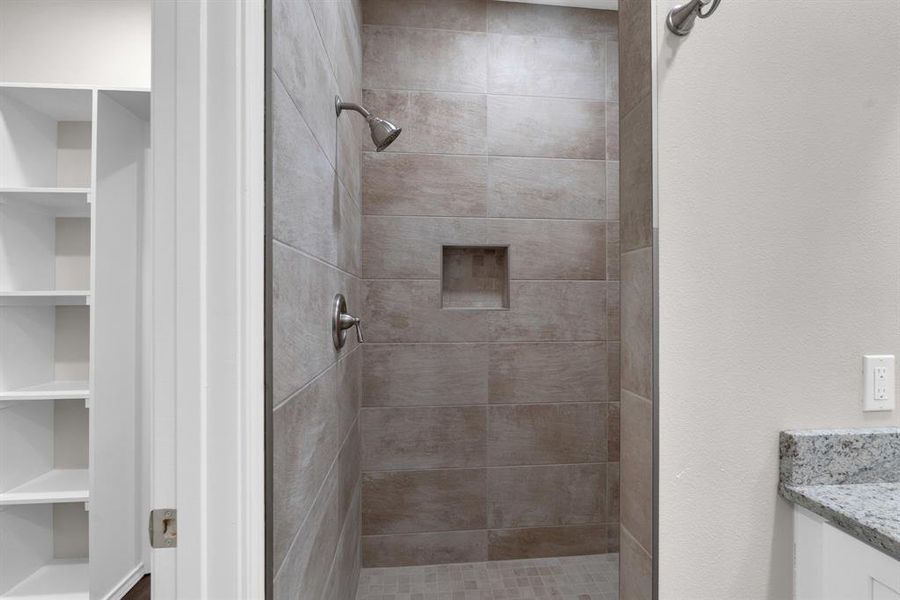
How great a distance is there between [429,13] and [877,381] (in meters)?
2.27

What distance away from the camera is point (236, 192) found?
0.65 meters

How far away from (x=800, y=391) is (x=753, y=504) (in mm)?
248

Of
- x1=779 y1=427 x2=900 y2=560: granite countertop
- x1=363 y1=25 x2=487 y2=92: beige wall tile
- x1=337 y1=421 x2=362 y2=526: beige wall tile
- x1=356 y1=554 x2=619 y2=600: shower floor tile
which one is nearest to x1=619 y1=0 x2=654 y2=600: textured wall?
x1=779 y1=427 x2=900 y2=560: granite countertop

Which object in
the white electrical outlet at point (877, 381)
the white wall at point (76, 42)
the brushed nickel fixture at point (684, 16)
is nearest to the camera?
the brushed nickel fixture at point (684, 16)

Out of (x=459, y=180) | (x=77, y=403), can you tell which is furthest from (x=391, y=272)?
(x=77, y=403)

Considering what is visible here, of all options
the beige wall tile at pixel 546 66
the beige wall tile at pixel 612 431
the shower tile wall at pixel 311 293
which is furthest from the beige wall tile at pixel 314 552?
the beige wall tile at pixel 546 66

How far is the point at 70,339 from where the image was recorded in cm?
212

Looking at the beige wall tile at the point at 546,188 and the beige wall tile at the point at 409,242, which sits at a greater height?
the beige wall tile at the point at 546,188

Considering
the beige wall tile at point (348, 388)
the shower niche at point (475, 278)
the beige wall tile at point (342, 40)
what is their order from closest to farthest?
the beige wall tile at point (342, 40)
the beige wall tile at point (348, 388)
the shower niche at point (475, 278)

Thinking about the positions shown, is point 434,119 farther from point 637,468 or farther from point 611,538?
point 611,538

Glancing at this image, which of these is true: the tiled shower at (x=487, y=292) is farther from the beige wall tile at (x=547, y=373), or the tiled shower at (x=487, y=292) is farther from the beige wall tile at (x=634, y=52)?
the beige wall tile at (x=634, y=52)

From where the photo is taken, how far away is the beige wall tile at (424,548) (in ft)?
7.44

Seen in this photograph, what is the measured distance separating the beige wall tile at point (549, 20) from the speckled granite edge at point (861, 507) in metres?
2.27

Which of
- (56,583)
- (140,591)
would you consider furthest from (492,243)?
(56,583)
